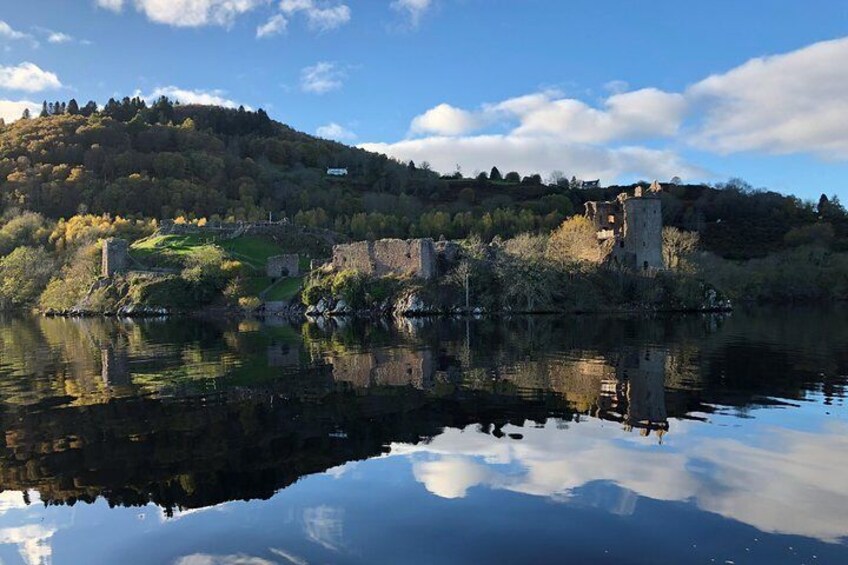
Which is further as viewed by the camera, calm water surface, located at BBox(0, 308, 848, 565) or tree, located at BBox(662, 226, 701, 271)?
tree, located at BBox(662, 226, 701, 271)

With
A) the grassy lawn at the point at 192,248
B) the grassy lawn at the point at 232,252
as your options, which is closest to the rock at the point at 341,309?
the grassy lawn at the point at 232,252

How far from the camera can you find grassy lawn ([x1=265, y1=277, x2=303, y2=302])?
256ft

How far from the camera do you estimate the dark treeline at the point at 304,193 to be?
12256 cm

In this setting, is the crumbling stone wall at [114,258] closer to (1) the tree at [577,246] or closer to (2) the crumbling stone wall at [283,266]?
(2) the crumbling stone wall at [283,266]

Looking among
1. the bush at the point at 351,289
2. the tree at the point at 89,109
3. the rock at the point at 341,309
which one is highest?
the tree at the point at 89,109

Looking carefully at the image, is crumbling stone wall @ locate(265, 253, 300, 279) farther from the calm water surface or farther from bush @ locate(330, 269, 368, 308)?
the calm water surface

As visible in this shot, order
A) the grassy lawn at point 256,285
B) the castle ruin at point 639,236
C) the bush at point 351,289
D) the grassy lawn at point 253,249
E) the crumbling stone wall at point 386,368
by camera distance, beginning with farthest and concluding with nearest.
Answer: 1. the grassy lawn at point 253,249
2. the grassy lawn at point 256,285
3. the castle ruin at point 639,236
4. the bush at point 351,289
5. the crumbling stone wall at point 386,368

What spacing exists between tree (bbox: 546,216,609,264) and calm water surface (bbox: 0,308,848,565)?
4481 cm

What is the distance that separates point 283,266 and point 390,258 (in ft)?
53.8

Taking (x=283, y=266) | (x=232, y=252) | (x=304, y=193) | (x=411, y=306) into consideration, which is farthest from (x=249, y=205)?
(x=411, y=306)

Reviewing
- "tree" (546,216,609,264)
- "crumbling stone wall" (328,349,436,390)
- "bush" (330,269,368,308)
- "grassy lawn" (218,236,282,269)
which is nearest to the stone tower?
"tree" (546,216,609,264)

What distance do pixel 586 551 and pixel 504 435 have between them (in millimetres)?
6505

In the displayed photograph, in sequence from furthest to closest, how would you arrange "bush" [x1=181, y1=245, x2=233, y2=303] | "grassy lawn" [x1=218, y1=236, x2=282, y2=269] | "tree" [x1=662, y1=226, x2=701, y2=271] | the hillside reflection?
"grassy lawn" [x1=218, y1=236, x2=282, y2=269], "bush" [x1=181, y1=245, x2=233, y2=303], "tree" [x1=662, y1=226, x2=701, y2=271], the hillside reflection

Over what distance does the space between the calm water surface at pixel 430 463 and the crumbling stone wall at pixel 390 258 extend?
1764 inches
